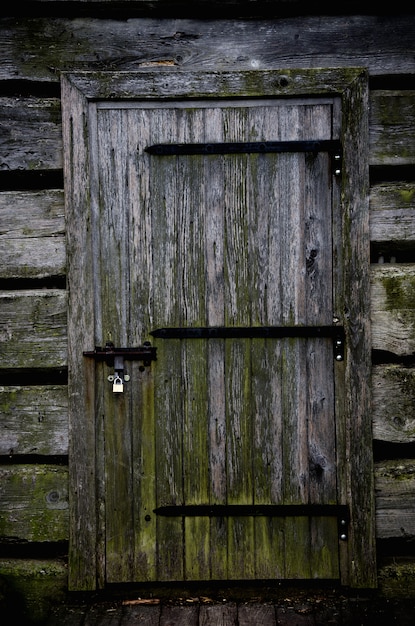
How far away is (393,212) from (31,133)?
173cm

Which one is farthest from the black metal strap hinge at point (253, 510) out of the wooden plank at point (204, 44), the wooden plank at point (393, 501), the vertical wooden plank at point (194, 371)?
the wooden plank at point (204, 44)

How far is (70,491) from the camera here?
2875mm

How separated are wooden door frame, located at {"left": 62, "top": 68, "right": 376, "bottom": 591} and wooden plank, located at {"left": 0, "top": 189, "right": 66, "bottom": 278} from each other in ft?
0.22

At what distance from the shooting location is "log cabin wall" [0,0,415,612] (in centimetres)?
285

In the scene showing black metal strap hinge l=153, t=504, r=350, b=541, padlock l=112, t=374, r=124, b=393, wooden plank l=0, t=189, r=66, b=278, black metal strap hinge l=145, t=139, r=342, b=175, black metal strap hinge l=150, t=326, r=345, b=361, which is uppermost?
black metal strap hinge l=145, t=139, r=342, b=175

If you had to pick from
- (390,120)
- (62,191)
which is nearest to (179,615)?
(62,191)

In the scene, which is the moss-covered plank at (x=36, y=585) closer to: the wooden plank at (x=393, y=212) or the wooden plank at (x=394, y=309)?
the wooden plank at (x=394, y=309)

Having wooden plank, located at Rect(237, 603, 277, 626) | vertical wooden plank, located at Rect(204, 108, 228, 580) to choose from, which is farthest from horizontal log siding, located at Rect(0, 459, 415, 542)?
wooden plank, located at Rect(237, 603, 277, 626)

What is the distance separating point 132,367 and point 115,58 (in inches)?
57.0

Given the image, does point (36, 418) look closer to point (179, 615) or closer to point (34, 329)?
point (34, 329)

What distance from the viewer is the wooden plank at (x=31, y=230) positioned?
9.42 feet

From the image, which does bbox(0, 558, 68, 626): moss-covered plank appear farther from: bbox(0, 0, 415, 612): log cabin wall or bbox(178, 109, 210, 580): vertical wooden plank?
bbox(178, 109, 210, 580): vertical wooden plank

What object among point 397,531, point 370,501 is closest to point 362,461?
point 370,501

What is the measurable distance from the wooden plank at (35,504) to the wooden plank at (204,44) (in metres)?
1.87
